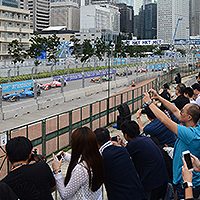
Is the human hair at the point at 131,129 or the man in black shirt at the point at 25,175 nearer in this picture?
the man in black shirt at the point at 25,175

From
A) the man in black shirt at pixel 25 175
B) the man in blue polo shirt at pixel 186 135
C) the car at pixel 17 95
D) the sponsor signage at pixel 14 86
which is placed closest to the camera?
the man in black shirt at pixel 25 175

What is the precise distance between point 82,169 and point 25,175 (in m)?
0.63

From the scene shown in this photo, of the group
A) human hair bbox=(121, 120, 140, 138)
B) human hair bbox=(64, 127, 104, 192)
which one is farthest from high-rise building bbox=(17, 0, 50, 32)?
human hair bbox=(64, 127, 104, 192)

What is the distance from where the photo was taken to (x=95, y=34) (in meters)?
154

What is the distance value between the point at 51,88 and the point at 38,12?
525 feet

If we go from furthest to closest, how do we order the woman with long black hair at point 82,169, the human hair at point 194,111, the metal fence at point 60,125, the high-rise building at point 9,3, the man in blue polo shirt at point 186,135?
the high-rise building at point 9,3
the metal fence at point 60,125
the human hair at point 194,111
the man in blue polo shirt at point 186,135
the woman with long black hair at point 82,169

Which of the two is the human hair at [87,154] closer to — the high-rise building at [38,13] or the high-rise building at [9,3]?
the high-rise building at [9,3]

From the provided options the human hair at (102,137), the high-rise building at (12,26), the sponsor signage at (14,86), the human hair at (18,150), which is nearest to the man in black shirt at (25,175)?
the human hair at (18,150)

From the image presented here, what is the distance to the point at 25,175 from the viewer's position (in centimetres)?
328

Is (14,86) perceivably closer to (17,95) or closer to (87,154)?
(17,95)

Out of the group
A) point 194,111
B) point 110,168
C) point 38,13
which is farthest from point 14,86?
point 38,13

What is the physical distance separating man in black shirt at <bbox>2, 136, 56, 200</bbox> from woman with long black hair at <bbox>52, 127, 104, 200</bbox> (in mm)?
218

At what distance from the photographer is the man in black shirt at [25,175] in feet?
10.7

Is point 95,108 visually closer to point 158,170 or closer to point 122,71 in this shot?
point 158,170
